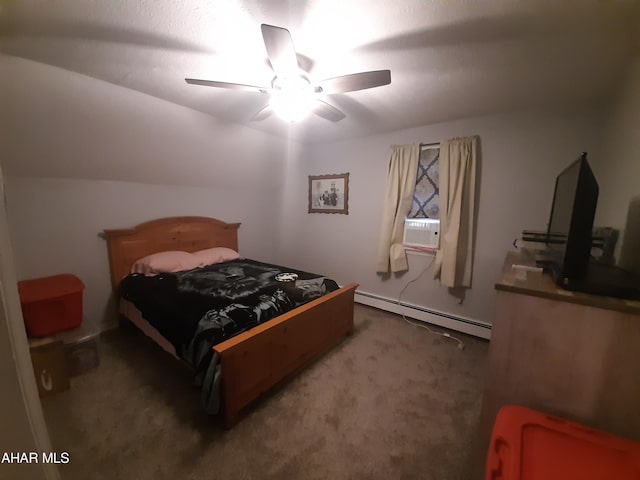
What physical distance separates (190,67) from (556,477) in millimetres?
2651

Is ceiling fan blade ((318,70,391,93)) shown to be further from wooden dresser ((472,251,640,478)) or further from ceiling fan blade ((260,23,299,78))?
wooden dresser ((472,251,640,478))

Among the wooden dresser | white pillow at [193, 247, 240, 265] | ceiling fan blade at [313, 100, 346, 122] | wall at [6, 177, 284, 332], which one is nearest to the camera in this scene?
the wooden dresser

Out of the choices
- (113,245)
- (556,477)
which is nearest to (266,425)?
(556,477)

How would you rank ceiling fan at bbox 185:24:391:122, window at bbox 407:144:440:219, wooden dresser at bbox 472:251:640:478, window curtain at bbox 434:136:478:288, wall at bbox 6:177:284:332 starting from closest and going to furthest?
wooden dresser at bbox 472:251:640:478 < ceiling fan at bbox 185:24:391:122 < wall at bbox 6:177:284:332 < window curtain at bbox 434:136:478:288 < window at bbox 407:144:440:219

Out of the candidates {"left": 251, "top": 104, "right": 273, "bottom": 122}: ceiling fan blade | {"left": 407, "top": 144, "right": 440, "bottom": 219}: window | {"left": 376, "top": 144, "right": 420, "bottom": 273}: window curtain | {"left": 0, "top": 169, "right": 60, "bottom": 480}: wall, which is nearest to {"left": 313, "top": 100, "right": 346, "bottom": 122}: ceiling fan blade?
{"left": 251, "top": 104, "right": 273, "bottom": 122}: ceiling fan blade

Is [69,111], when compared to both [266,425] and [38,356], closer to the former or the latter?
[38,356]

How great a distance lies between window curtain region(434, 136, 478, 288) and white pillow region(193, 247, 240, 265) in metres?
2.67

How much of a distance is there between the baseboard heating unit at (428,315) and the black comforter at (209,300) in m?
1.15

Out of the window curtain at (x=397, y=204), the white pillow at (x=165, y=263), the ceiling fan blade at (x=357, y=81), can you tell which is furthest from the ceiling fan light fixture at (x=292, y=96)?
the white pillow at (x=165, y=263)

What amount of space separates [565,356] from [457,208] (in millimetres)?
1898

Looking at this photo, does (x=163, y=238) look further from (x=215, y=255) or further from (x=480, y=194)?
(x=480, y=194)

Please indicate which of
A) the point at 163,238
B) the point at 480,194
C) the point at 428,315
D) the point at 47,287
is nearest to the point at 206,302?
the point at 47,287

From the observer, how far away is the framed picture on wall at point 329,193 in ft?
11.7

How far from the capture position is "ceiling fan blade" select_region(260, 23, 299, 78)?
1.14 meters
